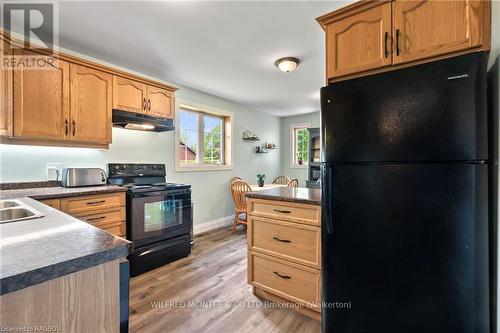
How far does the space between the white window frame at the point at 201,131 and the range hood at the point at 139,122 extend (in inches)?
19.0

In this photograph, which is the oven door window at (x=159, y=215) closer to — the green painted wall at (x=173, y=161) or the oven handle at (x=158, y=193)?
A: the oven handle at (x=158, y=193)

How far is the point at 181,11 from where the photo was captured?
6.31 ft

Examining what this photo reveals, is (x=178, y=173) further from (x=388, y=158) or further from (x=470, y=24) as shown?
(x=470, y=24)

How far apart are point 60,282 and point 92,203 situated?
1905 mm

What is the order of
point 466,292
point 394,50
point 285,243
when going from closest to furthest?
point 466,292 < point 394,50 < point 285,243

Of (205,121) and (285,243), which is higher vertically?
(205,121)

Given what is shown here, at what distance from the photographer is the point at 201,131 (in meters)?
4.21

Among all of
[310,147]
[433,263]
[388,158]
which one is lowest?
[433,263]

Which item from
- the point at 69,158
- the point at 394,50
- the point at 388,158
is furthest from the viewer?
the point at 69,158

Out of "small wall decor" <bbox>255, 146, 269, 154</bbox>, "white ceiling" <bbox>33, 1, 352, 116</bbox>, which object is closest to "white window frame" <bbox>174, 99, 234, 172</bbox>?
"white ceiling" <bbox>33, 1, 352, 116</bbox>

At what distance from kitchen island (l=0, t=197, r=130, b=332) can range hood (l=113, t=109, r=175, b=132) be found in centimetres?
211

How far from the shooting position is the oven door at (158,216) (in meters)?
2.54

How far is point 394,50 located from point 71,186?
297 cm

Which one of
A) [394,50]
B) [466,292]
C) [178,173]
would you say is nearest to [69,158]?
[178,173]
